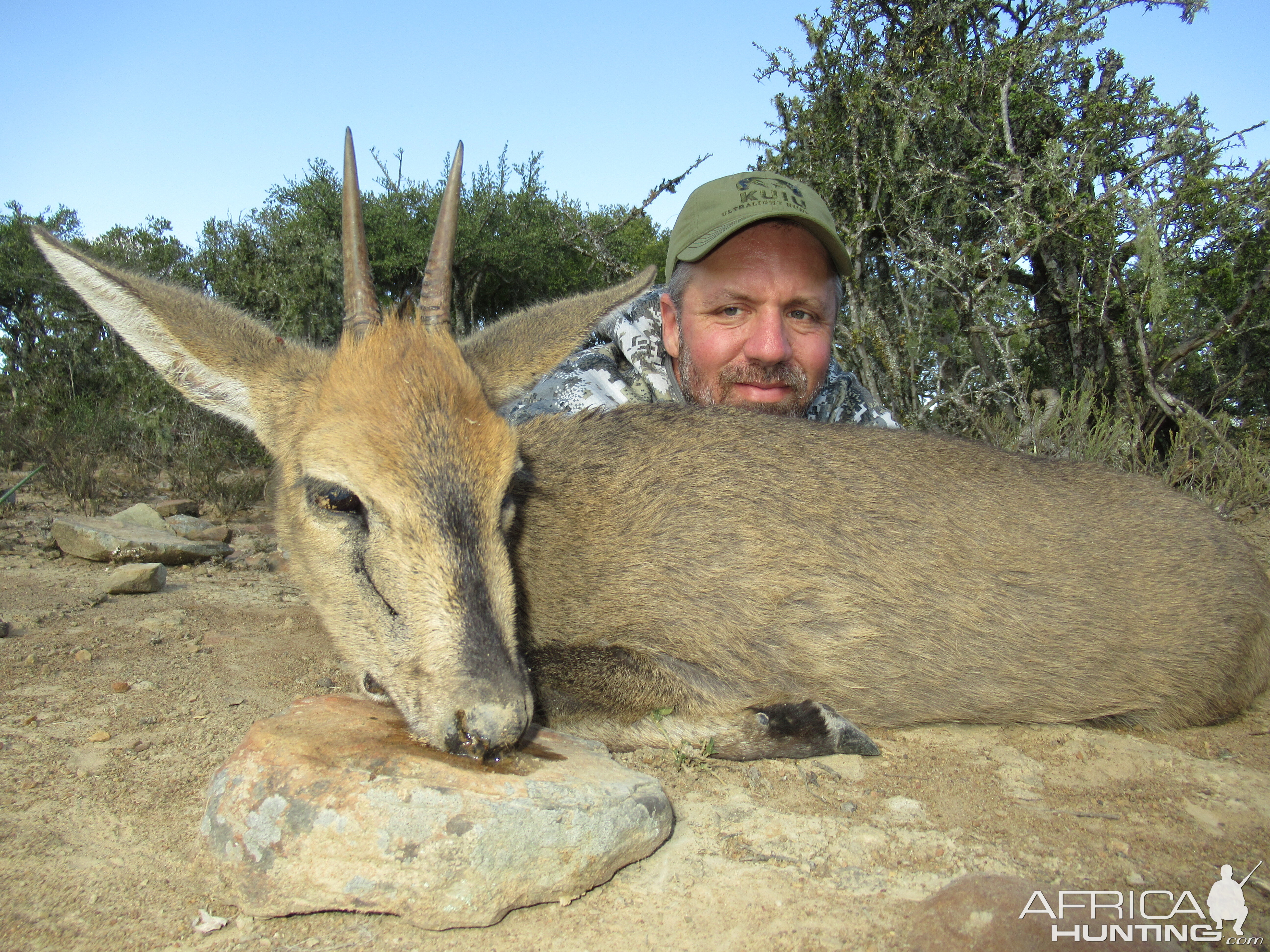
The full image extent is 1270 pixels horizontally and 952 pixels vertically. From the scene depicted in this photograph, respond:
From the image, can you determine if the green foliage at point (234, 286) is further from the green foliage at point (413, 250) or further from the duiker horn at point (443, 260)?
the duiker horn at point (443, 260)

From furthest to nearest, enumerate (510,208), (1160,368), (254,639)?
(510,208) → (1160,368) → (254,639)

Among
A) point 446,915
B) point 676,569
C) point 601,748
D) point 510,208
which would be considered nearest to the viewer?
point 446,915

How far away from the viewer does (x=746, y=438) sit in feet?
12.9

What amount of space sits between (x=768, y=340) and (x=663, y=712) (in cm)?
297

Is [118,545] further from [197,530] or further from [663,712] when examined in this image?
[663,712]

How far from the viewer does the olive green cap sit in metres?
5.48

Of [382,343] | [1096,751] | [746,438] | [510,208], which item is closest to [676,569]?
[746,438]

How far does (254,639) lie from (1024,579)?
3.99 metres

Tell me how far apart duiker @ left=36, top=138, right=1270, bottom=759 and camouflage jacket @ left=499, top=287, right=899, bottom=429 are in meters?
1.72

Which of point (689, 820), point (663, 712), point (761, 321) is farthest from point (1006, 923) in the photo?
point (761, 321)

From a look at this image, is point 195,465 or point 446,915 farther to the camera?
point 195,465

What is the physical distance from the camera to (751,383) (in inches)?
226

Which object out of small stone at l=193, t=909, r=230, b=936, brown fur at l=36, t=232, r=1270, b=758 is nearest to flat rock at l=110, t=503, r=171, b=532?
brown fur at l=36, t=232, r=1270, b=758

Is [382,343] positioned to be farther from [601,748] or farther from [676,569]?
[601,748]
